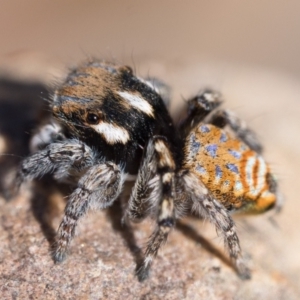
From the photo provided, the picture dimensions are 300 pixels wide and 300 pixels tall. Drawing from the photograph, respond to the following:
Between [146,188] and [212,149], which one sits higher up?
[212,149]

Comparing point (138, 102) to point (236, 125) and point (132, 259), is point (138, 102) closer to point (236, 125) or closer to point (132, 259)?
point (236, 125)

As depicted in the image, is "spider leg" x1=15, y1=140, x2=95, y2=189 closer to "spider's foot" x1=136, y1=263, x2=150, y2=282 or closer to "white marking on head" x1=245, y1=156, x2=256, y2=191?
"spider's foot" x1=136, y1=263, x2=150, y2=282

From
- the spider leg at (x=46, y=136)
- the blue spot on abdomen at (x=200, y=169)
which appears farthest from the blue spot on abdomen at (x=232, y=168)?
the spider leg at (x=46, y=136)

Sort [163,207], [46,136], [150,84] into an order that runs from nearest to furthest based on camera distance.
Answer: [163,207], [46,136], [150,84]

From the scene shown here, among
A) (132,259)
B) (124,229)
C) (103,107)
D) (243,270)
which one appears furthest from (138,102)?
(243,270)

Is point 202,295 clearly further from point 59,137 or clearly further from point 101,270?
point 59,137

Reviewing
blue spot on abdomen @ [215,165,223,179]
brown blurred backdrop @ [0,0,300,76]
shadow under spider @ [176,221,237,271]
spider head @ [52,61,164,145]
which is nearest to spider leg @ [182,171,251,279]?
blue spot on abdomen @ [215,165,223,179]
